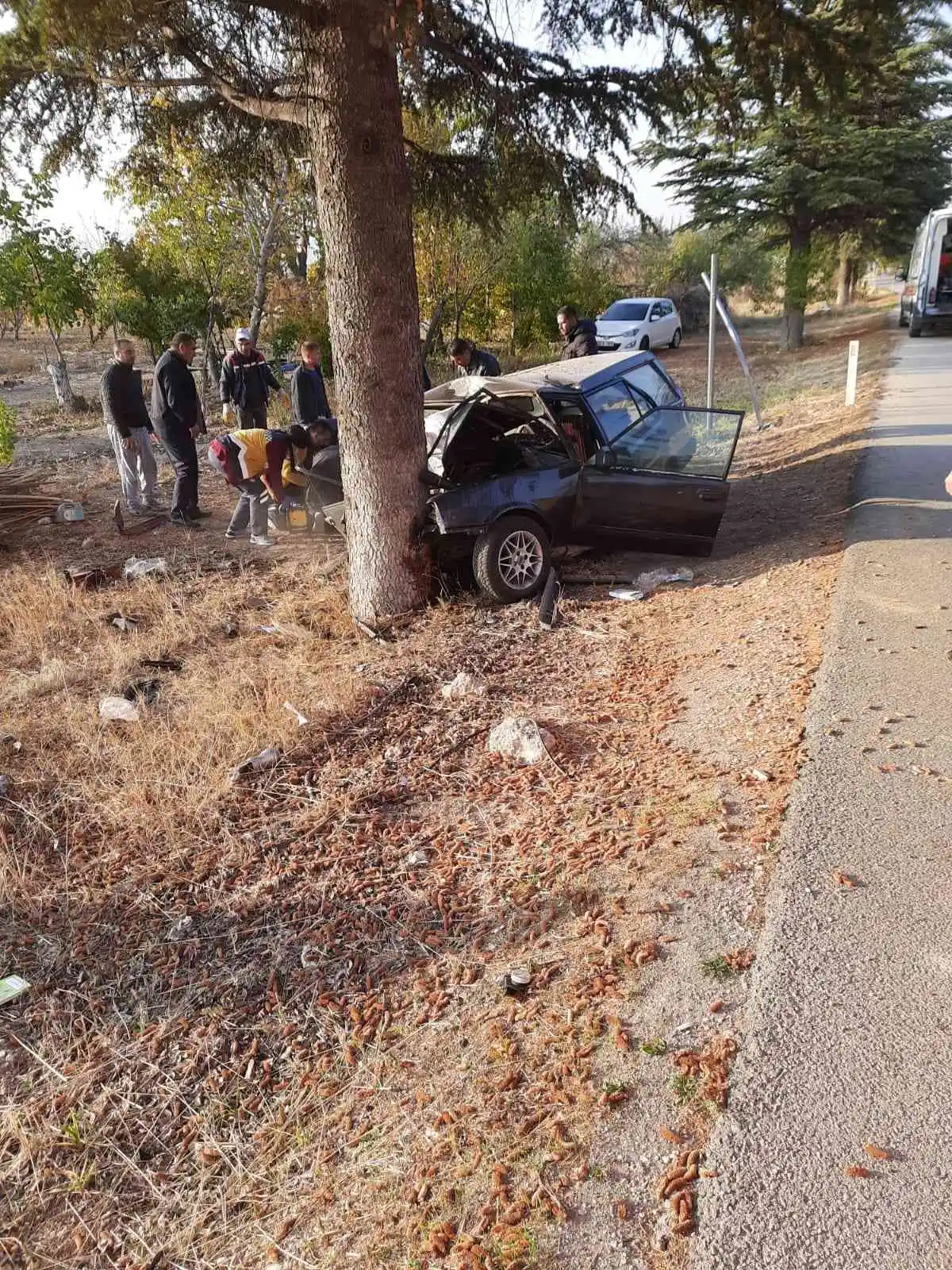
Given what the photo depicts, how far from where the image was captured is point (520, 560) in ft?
22.1

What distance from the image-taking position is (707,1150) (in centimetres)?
225

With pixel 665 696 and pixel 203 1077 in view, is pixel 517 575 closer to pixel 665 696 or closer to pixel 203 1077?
pixel 665 696

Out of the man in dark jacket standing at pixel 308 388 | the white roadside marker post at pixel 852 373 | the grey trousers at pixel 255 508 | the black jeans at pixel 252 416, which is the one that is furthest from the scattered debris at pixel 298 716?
the white roadside marker post at pixel 852 373

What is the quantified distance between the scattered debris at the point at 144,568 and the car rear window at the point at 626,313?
66.5 feet

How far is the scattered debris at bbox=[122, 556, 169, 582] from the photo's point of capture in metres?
7.75

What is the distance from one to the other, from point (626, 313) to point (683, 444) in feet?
64.8

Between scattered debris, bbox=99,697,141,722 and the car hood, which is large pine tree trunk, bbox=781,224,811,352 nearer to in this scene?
the car hood

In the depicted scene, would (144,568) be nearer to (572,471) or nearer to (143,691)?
(143,691)

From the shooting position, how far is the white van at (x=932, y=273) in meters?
19.2

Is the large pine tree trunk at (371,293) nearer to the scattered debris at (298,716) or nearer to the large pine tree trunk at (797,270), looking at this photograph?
the scattered debris at (298,716)

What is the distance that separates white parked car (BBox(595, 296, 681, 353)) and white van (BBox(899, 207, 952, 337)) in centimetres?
670

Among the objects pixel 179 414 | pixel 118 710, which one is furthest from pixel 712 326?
pixel 118 710

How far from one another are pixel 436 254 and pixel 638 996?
19.7 meters

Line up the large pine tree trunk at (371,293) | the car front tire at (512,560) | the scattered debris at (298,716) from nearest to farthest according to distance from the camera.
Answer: the scattered debris at (298,716) → the large pine tree trunk at (371,293) → the car front tire at (512,560)
